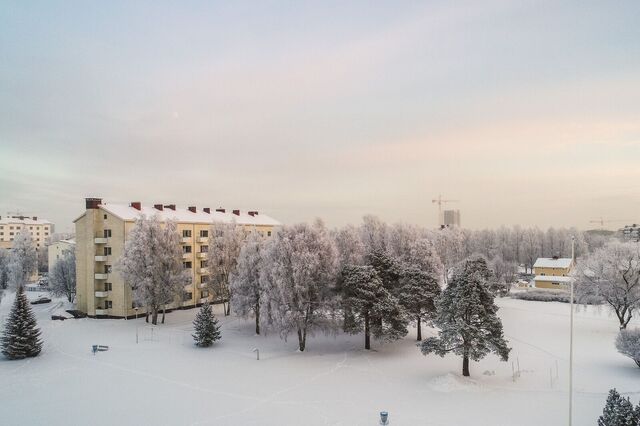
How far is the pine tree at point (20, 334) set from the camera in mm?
34688

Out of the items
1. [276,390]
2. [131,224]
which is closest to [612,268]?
[276,390]

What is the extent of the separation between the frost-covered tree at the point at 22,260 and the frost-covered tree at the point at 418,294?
7119 cm

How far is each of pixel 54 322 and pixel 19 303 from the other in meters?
15.5

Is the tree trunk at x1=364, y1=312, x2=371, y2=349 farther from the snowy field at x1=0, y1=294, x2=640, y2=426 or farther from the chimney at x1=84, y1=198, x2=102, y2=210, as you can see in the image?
the chimney at x1=84, y1=198, x2=102, y2=210

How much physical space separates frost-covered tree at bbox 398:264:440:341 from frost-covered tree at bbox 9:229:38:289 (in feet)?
234

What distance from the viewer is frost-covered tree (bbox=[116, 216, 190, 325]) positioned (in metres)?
47.2

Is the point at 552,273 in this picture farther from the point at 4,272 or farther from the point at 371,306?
the point at 4,272

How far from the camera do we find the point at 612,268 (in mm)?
45875

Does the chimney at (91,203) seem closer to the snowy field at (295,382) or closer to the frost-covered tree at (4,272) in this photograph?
the snowy field at (295,382)

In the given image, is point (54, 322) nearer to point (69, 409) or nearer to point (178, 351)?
point (178, 351)

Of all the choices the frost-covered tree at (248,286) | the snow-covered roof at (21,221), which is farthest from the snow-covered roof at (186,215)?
the snow-covered roof at (21,221)

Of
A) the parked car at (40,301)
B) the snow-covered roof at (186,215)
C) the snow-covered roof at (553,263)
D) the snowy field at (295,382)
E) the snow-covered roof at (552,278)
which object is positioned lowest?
the parked car at (40,301)

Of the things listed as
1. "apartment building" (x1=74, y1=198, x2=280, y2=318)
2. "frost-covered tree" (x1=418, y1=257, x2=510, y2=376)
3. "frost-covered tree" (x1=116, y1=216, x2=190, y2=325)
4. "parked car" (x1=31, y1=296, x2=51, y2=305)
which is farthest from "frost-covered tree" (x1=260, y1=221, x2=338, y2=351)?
"parked car" (x1=31, y1=296, x2=51, y2=305)

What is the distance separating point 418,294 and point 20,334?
33581 mm
